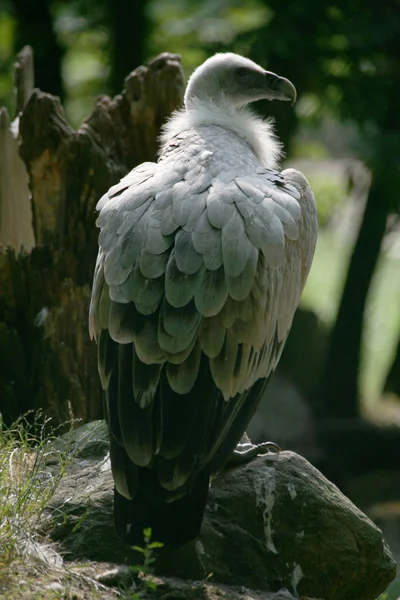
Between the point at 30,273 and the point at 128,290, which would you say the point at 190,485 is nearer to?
the point at 128,290

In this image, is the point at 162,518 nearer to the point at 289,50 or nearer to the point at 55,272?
the point at 55,272

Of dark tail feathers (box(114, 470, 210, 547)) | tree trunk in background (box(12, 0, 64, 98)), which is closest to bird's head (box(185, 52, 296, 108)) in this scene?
dark tail feathers (box(114, 470, 210, 547))

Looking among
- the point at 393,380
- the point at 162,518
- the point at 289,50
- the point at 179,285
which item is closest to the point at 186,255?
the point at 179,285

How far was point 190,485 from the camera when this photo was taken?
4.36 meters

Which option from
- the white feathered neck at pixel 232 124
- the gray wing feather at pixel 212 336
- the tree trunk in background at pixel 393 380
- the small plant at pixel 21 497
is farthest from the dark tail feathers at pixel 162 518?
the tree trunk in background at pixel 393 380

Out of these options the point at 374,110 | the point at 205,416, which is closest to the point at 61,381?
the point at 205,416

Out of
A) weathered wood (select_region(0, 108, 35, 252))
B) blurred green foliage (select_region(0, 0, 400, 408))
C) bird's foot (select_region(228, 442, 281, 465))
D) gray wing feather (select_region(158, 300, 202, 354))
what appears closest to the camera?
gray wing feather (select_region(158, 300, 202, 354))

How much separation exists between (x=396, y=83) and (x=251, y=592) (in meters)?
7.37

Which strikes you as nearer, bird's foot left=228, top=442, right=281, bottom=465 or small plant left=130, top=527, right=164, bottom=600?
small plant left=130, top=527, right=164, bottom=600

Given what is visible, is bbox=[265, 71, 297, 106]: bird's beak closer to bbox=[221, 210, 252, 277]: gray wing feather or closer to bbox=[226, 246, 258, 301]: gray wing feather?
bbox=[221, 210, 252, 277]: gray wing feather

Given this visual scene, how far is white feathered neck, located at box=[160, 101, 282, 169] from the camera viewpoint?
5.96m

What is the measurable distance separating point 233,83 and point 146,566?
10.7 ft

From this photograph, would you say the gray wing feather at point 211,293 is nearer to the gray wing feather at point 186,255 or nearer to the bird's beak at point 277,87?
the gray wing feather at point 186,255

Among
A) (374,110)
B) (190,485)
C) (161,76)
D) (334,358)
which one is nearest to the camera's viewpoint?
(190,485)
